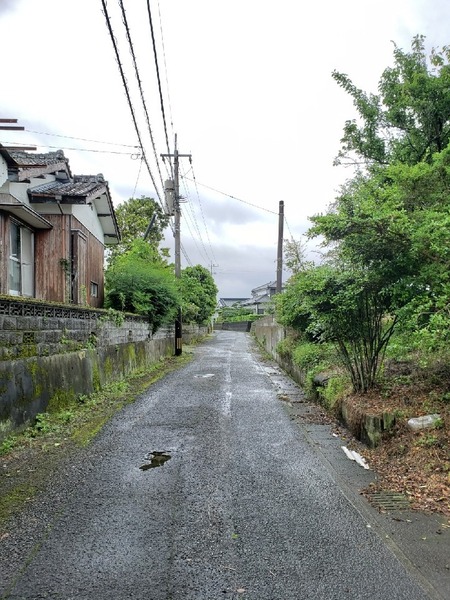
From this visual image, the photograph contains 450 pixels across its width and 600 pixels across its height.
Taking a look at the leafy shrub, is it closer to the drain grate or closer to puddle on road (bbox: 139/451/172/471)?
puddle on road (bbox: 139/451/172/471)

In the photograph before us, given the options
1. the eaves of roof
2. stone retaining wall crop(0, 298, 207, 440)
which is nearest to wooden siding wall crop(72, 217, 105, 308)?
the eaves of roof

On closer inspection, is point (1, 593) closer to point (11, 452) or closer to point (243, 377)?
point (11, 452)

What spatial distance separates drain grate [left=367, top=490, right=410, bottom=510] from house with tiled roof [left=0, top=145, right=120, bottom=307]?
883 centimetres

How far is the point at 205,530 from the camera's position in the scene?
2988 millimetres

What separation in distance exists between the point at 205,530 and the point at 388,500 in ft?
5.33

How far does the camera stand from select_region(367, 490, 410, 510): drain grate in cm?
341

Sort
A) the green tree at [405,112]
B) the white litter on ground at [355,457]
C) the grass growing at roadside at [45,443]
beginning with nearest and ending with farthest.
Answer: the grass growing at roadside at [45,443] → the white litter on ground at [355,457] → the green tree at [405,112]

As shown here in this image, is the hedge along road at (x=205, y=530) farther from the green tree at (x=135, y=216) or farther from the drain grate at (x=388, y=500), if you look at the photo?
the green tree at (x=135, y=216)

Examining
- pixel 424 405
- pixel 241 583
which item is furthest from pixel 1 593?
pixel 424 405

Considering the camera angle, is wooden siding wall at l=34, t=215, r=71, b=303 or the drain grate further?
wooden siding wall at l=34, t=215, r=71, b=303

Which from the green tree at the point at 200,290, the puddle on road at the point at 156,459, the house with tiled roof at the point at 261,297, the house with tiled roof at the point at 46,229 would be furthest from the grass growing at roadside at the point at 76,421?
the house with tiled roof at the point at 261,297

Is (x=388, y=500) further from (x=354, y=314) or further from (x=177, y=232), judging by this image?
(x=177, y=232)

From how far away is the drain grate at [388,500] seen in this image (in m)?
3.41

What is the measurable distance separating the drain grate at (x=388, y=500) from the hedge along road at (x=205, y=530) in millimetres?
246
